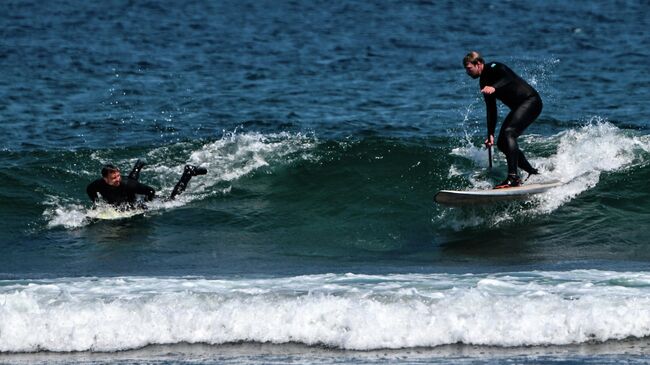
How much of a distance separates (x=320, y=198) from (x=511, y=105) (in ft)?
11.2

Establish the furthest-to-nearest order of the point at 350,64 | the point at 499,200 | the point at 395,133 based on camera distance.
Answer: the point at 350,64 → the point at 395,133 → the point at 499,200

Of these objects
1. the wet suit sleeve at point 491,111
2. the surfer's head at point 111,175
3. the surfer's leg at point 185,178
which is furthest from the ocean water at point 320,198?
the wet suit sleeve at point 491,111

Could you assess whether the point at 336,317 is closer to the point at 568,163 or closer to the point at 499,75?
the point at 499,75

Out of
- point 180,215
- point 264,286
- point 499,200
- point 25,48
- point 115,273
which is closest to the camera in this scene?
point 264,286

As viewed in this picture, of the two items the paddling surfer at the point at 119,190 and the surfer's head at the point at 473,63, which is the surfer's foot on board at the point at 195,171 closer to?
the paddling surfer at the point at 119,190

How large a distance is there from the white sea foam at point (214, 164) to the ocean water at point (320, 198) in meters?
0.05

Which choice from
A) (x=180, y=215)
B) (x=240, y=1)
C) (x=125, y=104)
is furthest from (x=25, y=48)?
(x=180, y=215)

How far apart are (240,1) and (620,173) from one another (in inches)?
834

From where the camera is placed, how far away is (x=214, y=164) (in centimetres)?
1823

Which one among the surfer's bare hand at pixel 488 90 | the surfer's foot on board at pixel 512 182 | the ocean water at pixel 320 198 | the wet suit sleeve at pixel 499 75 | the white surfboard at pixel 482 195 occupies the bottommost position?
the ocean water at pixel 320 198

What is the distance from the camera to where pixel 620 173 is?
1688 centimetres

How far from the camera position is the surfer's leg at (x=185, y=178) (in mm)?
16203

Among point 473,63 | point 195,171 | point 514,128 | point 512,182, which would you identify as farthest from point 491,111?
point 195,171

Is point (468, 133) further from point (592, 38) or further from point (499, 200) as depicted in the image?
point (592, 38)
